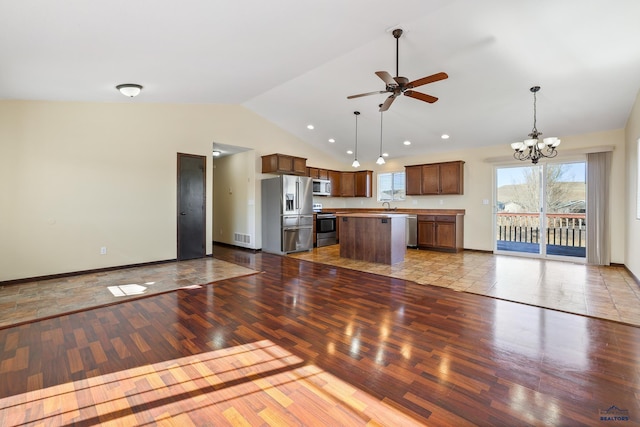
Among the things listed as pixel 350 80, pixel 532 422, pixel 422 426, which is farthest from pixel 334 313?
pixel 350 80

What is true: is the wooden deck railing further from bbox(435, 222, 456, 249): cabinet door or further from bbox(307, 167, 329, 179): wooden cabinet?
bbox(307, 167, 329, 179): wooden cabinet

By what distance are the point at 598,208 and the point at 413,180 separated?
11.9 feet

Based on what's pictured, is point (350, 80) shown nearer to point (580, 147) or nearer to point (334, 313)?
point (334, 313)

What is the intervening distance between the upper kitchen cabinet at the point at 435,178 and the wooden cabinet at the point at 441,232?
685mm

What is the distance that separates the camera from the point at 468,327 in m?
2.72

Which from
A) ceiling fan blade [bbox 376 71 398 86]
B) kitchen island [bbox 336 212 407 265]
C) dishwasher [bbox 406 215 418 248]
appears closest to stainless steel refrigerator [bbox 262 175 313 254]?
kitchen island [bbox 336 212 407 265]

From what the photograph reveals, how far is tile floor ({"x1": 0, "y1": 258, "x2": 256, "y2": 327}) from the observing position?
3.17 meters

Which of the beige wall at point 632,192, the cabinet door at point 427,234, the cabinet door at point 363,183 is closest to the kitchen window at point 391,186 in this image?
the cabinet door at point 363,183

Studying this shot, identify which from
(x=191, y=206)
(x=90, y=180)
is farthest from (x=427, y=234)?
(x=90, y=180)

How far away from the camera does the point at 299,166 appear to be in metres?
7.28

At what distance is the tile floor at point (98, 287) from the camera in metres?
3.17

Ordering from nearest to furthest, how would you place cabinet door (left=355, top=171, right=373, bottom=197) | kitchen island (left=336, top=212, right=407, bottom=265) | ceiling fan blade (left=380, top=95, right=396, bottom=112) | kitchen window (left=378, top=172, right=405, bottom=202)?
1. ceiling fan blade (left=380, top=95, right=396, bottom=112)
2. kitchen island (left=336, top=212, right=407, bottom=265)
3. kitchen window (left=378, top=172, right=405, bottom=202)
4. cabinet door (left=355, top=171, right=373, bottom=197)

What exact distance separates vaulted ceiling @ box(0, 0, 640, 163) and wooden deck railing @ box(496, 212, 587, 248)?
68.9 inches

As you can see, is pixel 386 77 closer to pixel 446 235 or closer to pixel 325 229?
pixel 446 235
